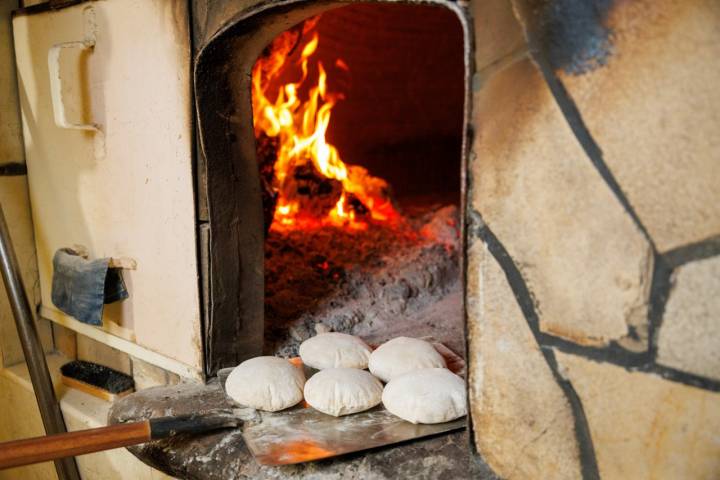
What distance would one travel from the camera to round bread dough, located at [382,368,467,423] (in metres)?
1.76

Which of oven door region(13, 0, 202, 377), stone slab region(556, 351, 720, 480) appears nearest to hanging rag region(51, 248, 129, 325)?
oven door region(13, 0, 202, 377)

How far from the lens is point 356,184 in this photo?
3502 millimetres

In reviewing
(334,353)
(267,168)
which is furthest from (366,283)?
(334,353)

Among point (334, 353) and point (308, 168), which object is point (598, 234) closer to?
point (334, 353)

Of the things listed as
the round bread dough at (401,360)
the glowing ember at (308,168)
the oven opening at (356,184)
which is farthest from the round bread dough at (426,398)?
the glowing ember at (308,168)

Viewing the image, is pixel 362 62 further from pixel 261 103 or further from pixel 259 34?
pixel 259 34

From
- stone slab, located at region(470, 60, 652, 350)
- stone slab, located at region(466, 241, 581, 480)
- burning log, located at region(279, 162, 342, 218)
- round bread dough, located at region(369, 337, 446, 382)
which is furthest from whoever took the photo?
burning log, located at region(279, 162, 342, 218)

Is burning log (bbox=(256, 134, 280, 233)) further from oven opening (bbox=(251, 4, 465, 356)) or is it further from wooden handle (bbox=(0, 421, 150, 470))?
wooden handle (bbox=(0, 421, 150, 470))

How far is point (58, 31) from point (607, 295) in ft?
7.26

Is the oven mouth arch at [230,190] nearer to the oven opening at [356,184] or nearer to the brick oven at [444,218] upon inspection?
the brick oven at [444,218]

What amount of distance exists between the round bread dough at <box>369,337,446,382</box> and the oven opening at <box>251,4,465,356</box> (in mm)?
430

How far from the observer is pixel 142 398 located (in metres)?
2.04

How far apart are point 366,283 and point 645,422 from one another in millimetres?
1774

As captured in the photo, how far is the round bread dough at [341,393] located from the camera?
5.96 ft
